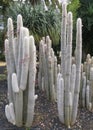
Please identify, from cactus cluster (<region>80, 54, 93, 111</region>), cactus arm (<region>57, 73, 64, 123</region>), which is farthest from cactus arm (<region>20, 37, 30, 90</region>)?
cactus cluster (<region>80, 54, 93, 111</region>)

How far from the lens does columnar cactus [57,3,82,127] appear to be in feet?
17.2

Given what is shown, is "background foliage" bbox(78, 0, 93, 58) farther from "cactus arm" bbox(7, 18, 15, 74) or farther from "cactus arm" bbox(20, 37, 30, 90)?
"cactus arm" bbox(20, 37, 30, 90)

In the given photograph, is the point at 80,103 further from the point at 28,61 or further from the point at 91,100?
the point at 28,61

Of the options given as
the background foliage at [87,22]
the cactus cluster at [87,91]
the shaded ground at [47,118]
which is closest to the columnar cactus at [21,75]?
the shaded ground at [47,118]

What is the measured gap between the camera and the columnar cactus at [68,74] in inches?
206

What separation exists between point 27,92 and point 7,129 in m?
0.68

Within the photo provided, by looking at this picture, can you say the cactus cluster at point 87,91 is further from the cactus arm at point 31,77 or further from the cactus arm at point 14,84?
the cactus arm at point 14,84

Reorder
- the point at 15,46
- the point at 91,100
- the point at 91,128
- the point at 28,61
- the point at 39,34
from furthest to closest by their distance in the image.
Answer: the point at 39,34, the point at 91,100, the point at 91,128, the point at 15,46, the point at 28,61

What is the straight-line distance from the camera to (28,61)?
489cm

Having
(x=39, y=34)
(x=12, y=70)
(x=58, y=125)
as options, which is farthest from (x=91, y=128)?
(x=39, y=34)

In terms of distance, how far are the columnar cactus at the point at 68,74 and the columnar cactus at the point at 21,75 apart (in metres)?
0.52

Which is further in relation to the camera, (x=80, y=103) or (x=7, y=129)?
(x=80, y=103)

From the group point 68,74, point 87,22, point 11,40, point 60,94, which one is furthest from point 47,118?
point 87,22

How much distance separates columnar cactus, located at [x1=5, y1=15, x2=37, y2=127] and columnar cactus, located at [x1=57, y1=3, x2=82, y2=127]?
522 millimetres
